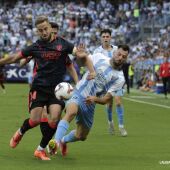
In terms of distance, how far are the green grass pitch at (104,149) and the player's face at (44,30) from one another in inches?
78.1

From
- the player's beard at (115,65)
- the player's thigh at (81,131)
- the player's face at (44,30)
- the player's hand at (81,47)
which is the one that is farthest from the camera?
the player's thigh at (81,131)

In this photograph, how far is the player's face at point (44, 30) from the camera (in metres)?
11.6

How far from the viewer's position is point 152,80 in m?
39.2

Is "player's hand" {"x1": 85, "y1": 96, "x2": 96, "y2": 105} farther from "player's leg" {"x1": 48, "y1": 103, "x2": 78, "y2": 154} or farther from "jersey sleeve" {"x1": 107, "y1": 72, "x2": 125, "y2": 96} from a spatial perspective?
"jersey sleeve" {"x1": 107, "y1": 72, "x2": 125, "y2": 96}

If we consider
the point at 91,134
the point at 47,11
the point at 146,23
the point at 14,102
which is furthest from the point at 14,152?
the point at 47,11

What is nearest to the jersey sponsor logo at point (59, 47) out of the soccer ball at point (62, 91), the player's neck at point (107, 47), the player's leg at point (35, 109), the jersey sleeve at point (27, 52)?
the jersey sleeve at point (27, 52)

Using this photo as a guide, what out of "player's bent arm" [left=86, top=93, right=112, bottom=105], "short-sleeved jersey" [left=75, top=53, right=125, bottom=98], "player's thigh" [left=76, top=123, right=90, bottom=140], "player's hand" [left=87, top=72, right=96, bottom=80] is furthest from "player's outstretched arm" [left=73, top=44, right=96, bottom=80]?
"player's thigh" [left=76, top=123, right=90, bottom=140]

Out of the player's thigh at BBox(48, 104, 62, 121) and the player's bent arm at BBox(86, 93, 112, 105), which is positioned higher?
the player's bent arm at BBox(86, 93, 112, 105)

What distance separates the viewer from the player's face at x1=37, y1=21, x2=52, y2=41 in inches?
457

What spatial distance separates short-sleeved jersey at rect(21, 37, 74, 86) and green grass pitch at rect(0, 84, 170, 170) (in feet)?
4.27

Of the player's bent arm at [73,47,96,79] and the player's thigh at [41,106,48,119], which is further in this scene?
the player's thigh at [41,106,48,119]

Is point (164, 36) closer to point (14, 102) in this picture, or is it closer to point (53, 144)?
point (14, 102)

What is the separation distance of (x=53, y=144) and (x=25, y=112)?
11.7 metres

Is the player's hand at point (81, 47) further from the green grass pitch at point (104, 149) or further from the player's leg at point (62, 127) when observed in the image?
A: the green grass pitch at point (104, 149)
